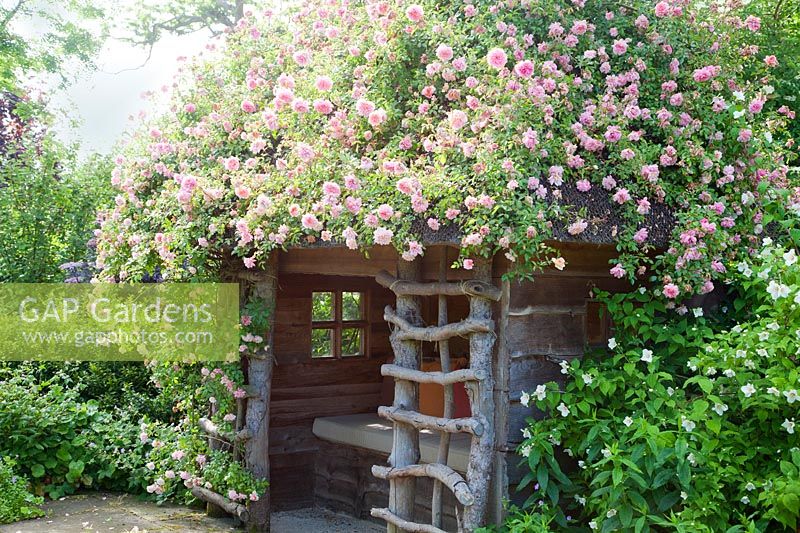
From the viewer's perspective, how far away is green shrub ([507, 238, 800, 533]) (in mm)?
4648

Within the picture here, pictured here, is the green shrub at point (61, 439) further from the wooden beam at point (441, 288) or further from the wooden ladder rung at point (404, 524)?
the wooden beam at point (441, 288)

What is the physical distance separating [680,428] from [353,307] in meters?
4.41

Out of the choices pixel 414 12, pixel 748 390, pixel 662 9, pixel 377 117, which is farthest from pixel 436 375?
pixel 662 9

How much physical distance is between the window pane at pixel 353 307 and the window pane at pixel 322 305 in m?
0.13

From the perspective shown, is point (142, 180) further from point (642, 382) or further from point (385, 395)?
point (642, 382)

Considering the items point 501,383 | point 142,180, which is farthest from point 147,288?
point 501,383

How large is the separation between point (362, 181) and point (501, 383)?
147 cm

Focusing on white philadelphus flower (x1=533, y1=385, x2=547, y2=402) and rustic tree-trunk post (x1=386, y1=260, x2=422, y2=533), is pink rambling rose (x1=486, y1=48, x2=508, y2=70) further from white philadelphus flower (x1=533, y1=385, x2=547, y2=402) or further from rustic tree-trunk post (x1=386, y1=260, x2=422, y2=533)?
white philadelphus flower (x1=533, y1=385, x2=547, y2=402)

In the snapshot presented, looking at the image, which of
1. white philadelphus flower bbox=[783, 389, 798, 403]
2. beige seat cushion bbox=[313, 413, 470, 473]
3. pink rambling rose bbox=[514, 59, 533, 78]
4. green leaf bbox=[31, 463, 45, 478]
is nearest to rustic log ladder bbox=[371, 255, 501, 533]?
beige seat cushion bbox=[313, 413, 470, 473]

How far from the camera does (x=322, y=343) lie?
28.8 ft

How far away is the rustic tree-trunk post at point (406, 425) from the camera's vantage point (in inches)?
231

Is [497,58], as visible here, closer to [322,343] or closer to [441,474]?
[441,474]

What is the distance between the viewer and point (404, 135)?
5.81 meters

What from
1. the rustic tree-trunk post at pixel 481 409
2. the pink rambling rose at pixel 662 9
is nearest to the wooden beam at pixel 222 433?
the rustic tree-trunk post at pixel 481 409
